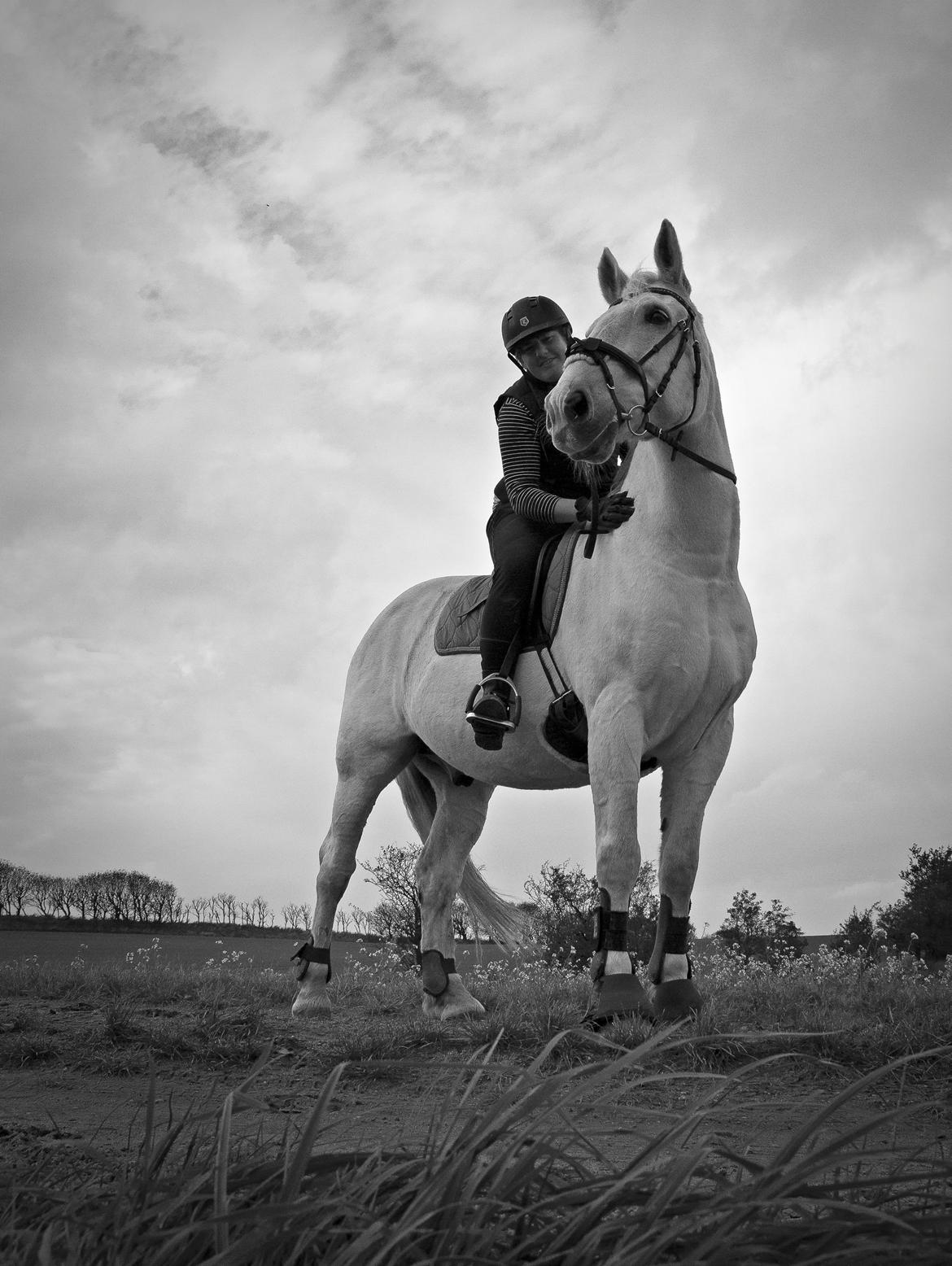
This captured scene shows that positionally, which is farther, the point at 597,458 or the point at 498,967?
the point at 498,967

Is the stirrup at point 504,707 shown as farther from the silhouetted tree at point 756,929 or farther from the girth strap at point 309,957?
the silhouetted tree at point 756,929

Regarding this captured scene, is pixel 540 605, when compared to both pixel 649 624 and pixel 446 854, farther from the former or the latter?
pixel 446 854

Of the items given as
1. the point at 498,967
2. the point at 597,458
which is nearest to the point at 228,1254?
the point at 597,458

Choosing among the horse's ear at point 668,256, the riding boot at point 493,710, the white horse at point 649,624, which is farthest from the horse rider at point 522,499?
the horse's ear at point 668,256

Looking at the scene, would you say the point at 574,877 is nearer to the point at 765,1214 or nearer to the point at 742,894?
the point at 742,894

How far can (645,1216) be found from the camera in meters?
1.37

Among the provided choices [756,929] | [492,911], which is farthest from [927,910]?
[492,911]

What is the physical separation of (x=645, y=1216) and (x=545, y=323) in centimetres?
521

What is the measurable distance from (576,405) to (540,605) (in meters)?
1.57

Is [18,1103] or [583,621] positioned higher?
[583,621]

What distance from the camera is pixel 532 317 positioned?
5957 millimetres

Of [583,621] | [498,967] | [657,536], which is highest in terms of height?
[657,536]

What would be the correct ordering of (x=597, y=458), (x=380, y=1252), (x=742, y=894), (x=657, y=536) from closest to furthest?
(x=380, y=1252), (x=597, y=458), (x=657, y=536), (x=742, y=894)

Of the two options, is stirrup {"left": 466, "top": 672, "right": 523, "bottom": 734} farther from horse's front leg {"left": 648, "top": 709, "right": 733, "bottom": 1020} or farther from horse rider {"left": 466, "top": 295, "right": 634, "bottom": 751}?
horse's front leg {"left": 648, "top": 709, "right": 733, "bottom": 1020}
